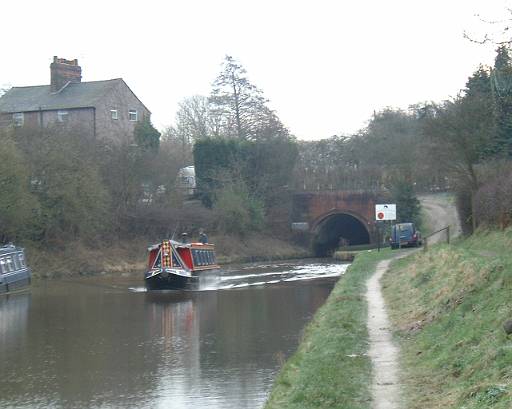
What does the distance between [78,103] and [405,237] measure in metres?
25.7

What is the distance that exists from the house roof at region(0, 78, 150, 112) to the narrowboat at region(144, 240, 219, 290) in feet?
83.0

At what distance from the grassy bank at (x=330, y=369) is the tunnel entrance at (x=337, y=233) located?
154 ft

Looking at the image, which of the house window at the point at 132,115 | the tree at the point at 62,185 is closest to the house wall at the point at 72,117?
the house window at the point at 132,115

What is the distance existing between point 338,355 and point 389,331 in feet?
10.9

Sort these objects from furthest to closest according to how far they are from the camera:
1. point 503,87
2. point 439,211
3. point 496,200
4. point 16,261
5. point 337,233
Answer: point 337,233, point 439,211, point 16,261, point 496,200, point 503,87

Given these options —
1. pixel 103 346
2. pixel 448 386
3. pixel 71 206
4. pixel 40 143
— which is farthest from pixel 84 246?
pixel 448 386

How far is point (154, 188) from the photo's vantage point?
2351 inches

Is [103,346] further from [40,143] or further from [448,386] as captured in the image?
[40,143]

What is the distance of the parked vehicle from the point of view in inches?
2035

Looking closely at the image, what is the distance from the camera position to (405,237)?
52.0 meters

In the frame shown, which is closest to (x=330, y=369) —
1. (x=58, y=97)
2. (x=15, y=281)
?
(x=15, y=281)

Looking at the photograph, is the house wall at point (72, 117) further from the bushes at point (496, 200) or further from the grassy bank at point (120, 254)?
the bushes at point (496, 200)

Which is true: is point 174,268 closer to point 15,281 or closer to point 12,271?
point 15,281

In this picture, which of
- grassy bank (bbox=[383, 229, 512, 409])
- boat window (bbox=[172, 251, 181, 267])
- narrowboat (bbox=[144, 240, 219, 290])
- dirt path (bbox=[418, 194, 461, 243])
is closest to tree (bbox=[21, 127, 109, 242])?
narrowboat (bbox=[144, 240, 219, 290])
